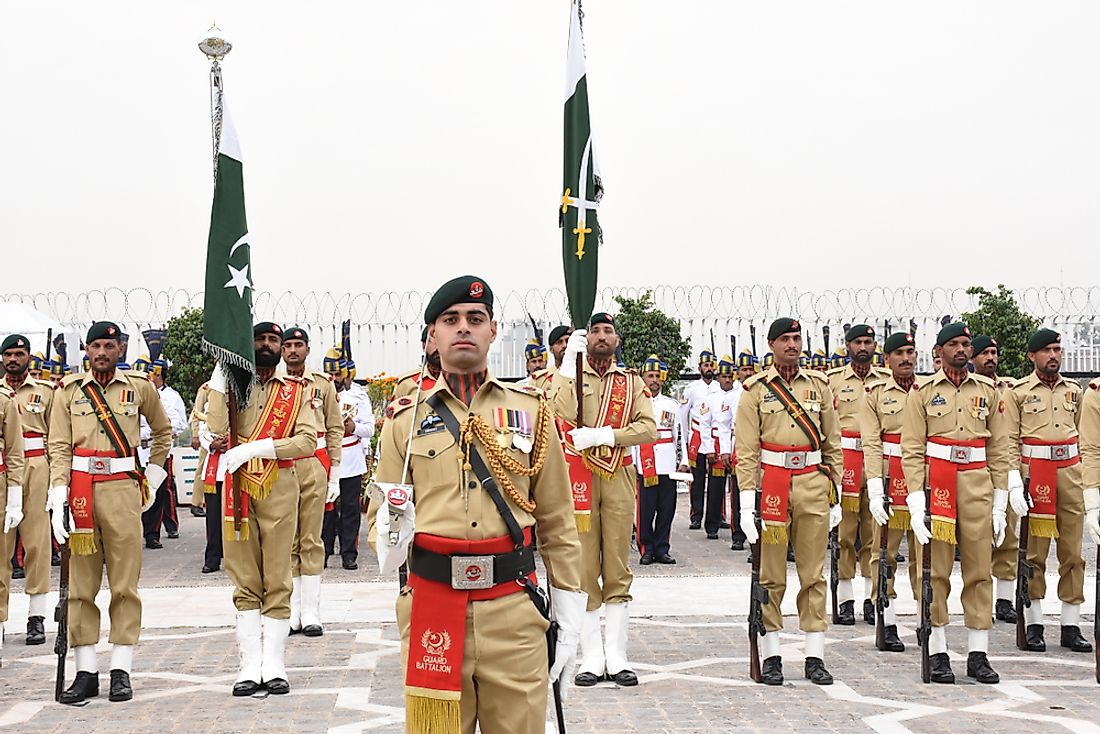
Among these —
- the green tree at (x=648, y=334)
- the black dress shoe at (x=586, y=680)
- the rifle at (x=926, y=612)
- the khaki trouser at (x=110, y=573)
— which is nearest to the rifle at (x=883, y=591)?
the rifle at (x=926, y=612)

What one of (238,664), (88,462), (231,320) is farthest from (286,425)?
(238,664)

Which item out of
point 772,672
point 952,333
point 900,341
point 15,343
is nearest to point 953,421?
point 952,333

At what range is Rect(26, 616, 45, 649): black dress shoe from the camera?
9.64 m

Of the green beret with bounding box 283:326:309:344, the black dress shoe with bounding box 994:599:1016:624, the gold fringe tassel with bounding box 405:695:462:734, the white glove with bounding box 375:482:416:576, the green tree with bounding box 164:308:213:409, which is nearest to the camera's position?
the gold fringe tassel with bounding box 405:695:462:734

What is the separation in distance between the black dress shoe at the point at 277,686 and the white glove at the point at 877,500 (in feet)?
14.4

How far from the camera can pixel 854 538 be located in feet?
33.8

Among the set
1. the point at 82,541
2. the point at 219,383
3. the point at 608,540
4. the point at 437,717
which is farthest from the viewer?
the point at 608,540

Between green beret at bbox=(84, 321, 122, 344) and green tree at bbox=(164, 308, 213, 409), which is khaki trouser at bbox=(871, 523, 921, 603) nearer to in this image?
green beret at bbox=(84, 321, 122, 344)

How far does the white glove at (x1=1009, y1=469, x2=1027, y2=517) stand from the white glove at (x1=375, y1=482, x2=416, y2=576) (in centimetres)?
527

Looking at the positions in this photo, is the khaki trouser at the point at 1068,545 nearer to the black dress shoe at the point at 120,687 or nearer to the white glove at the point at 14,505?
the black dress shoe at the point at 120,687

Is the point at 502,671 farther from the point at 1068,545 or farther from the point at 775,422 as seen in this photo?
the point at 1068,545

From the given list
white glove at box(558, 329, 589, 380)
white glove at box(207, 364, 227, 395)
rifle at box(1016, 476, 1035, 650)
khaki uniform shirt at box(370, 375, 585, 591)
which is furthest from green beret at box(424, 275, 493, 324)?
rifle at box(1016, 476, 1035, 650)

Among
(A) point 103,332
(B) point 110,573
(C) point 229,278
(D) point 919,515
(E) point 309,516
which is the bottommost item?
(B) point 110,573

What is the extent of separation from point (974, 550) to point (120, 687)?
5.54m
